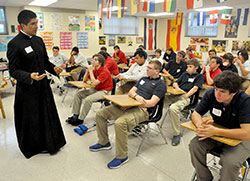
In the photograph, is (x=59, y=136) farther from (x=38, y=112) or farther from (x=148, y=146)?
(x=148, y=146)

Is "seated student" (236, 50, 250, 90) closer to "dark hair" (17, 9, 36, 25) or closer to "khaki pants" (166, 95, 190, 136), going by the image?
"khaki pants" (166, 95, 190, 136)

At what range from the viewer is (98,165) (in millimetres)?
2535

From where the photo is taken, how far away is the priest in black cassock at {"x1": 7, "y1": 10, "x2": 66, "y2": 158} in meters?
2.32

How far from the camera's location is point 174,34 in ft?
36.5

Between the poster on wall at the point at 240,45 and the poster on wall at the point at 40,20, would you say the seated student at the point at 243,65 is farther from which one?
the poster on wall at the point at 40,20

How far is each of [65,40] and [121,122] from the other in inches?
258

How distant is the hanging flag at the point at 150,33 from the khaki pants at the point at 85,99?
7.95m

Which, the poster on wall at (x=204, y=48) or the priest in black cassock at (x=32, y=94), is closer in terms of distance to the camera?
the priest in black cassock at (x=32, y=94)

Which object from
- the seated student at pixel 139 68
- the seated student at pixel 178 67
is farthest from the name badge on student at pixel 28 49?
the seated student at pixel 178 67

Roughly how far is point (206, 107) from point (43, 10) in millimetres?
7242

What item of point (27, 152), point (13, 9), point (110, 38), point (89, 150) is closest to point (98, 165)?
point (89, 150)

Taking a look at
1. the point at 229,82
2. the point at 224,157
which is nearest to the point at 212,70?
the point at 229,82

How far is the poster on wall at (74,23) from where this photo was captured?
8.07m

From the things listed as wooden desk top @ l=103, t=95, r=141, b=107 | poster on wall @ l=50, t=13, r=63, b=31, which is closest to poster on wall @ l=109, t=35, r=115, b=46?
poster on wall @ l=50, t=13, r=63, b=31
